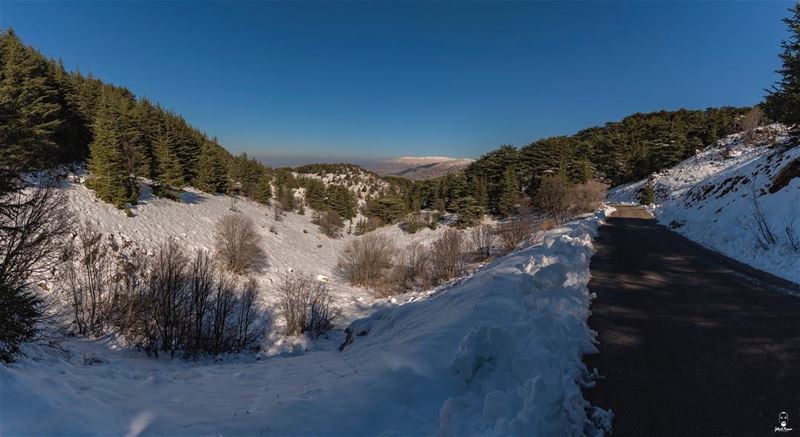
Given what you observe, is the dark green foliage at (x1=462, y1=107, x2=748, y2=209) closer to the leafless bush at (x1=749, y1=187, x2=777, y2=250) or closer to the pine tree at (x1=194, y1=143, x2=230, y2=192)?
the pine tree at (x1=194, y1=143, x2=230, y2=192)

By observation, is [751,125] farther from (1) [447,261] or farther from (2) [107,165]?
(2) [107,165]

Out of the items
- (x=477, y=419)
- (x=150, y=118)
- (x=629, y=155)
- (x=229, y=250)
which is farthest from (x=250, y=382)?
(x=629, y=155)

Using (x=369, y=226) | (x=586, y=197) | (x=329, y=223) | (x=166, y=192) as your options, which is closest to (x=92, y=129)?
(x=166, y=192)

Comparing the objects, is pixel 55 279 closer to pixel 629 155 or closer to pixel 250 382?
pixel 250 382

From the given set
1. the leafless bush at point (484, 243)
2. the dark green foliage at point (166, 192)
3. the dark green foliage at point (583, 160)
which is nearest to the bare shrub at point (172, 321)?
the leafless bush at point (484, 243)

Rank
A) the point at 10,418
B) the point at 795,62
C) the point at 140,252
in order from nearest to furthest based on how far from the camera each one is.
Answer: the point at 10,418, the point at 795,62, the point at 140,252
